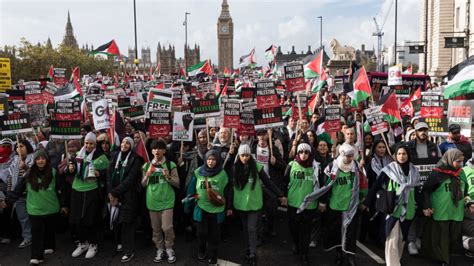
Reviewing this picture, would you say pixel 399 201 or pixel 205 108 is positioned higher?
pixel 205 108

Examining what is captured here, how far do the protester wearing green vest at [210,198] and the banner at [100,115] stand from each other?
2774mm

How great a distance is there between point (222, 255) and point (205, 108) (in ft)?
9.48

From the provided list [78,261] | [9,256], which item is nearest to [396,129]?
[78,261]

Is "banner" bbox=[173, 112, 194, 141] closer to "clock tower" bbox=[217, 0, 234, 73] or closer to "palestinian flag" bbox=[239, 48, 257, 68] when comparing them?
"palestinian flag" bbox=[239, 48, 257, 68]

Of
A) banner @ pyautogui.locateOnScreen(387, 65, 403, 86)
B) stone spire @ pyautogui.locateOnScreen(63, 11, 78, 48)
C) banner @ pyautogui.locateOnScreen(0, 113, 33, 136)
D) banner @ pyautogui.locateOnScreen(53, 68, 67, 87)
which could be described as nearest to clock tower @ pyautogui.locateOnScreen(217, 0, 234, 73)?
stone spire @ pyautogui.locateOnScreen(63, 11, 78, 48)

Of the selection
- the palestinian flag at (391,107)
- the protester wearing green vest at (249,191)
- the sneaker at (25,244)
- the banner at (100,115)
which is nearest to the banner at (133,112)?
the banner at (100,115)

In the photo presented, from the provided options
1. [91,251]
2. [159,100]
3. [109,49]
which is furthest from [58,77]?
[91,251]

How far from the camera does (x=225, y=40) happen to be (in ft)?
468

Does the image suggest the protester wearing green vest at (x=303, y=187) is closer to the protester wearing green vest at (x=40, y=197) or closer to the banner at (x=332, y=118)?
the banner at (x=332, y=118)

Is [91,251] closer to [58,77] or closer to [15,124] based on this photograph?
[15,124]

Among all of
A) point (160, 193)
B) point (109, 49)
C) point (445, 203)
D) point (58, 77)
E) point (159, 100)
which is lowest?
point (445, 203)

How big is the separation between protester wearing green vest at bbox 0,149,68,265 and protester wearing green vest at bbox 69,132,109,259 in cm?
21

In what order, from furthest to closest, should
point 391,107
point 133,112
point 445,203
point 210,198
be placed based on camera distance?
point 133,112 < point 391,107 < point 210,198 < point 445,203

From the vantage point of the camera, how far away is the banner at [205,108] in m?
8.05
